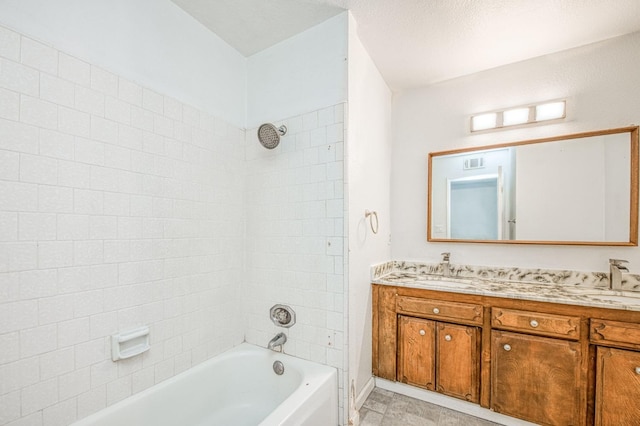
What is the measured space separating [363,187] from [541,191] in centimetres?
138

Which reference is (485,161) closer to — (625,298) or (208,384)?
(625,298)

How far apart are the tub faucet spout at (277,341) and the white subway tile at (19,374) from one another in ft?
3.75

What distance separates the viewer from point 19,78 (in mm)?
1112

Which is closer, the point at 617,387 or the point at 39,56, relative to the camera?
the point at 39,56

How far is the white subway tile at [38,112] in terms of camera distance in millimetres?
1121

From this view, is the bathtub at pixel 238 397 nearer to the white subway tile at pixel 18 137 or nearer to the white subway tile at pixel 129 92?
the white subway tile at pixel 18 137

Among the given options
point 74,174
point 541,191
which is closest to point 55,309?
point 74,174

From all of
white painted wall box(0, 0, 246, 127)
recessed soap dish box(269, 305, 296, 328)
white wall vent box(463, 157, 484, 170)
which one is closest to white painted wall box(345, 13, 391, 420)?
recessed soap dish box(269, 305, 296, 328)

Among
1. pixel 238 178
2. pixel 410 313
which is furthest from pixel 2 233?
pixel 410 313

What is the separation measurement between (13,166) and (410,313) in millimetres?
2343

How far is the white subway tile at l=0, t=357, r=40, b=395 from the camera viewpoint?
1047mm

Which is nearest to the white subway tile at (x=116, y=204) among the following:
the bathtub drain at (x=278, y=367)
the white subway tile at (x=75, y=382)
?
the white subway tile at (x=75, y=382)

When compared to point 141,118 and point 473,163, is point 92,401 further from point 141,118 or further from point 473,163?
point 473,163

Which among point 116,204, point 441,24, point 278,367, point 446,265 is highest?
point 441,24
